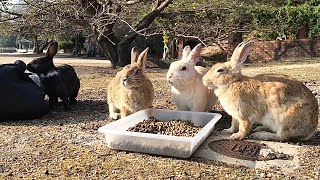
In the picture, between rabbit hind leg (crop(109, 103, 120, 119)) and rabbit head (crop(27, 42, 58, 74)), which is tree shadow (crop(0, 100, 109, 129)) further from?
rabbit head (crop(27, 42, 58, 74))

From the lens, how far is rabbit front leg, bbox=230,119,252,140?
382cm

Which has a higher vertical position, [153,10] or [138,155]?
[153,10]

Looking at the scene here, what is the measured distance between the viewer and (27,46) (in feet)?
137

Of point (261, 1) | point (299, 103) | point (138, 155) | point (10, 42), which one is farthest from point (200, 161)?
point (10, 42)

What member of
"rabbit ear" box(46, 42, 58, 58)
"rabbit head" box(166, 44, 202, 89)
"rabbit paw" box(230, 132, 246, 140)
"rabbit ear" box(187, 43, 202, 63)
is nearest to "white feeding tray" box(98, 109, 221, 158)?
"rabbit paw" box(230, 132, 246, 140)

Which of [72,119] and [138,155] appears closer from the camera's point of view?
[138,155]

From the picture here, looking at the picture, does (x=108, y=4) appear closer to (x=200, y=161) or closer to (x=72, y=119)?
(x=72, y=119)

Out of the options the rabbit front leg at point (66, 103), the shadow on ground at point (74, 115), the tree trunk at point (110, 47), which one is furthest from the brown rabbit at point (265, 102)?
the tree trunk at point (110, 47)

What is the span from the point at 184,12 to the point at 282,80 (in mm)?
9683

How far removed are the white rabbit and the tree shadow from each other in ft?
3.13

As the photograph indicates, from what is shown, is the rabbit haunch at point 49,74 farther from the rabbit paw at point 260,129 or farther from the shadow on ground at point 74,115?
the rabbit paw at point 260,129

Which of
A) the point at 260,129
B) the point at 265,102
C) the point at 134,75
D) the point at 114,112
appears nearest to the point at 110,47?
the point at 114,112

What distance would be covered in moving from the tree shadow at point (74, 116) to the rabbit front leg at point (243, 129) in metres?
1.61

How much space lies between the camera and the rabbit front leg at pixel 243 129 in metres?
3.82
